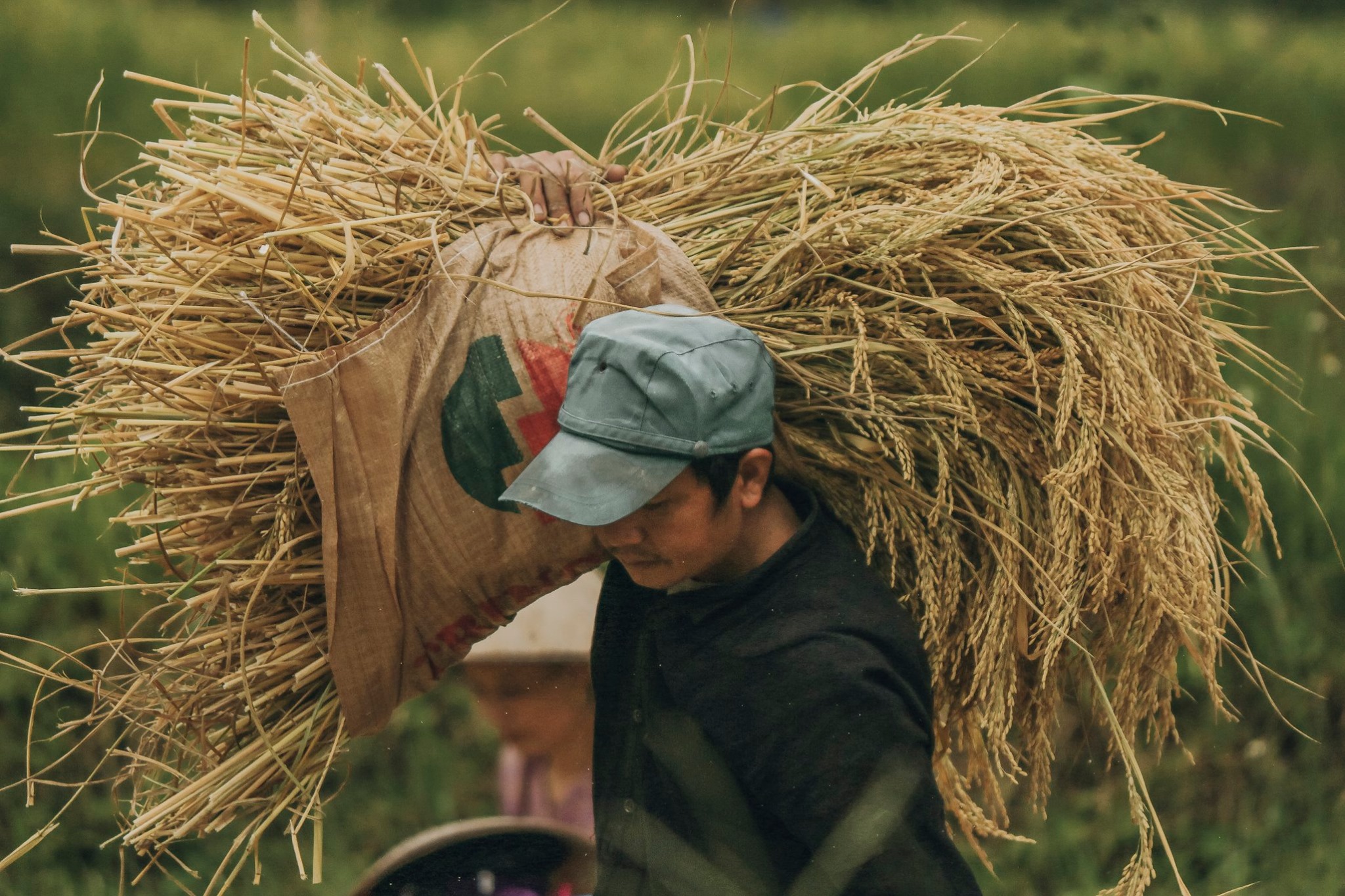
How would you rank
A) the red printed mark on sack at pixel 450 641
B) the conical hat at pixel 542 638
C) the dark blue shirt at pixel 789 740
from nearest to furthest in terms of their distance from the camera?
1. the dark blue shirt at pixel 789 740
2. the red printed mark on sack at pixel 450 641
3. the conical hat at pixel 542 638

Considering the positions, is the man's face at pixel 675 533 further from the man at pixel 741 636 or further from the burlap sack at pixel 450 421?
the burlap sack at pixel 450 421

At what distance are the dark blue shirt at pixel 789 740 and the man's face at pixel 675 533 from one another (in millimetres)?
65

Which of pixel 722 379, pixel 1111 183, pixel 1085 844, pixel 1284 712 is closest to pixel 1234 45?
pixel 1284 712

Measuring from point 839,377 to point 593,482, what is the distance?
16.0 inches

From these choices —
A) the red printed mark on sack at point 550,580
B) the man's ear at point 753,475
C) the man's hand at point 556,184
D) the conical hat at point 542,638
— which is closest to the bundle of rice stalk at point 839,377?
the man's hand at point 556,184

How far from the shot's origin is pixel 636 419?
1.67m

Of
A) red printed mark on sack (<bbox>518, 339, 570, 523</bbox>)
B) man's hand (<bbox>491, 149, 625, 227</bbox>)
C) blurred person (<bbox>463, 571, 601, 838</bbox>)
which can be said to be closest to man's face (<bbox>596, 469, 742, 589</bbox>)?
red printed mark on sack (<bbox>518, 339, 570, 523</bbox>)

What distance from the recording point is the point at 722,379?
5.51 ft

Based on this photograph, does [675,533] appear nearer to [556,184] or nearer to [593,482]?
[593,482]

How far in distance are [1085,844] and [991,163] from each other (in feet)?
8.19

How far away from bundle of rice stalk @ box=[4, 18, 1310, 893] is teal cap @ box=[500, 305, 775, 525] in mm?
196

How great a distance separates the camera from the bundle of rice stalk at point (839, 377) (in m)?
1.81

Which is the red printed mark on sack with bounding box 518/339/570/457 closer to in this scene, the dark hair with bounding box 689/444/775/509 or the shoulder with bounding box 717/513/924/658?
the dark hair with bounding box 689/444/775/509

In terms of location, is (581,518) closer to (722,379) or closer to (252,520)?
(722,379)
